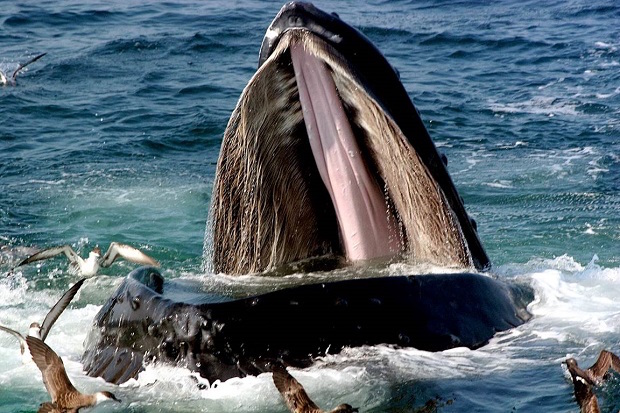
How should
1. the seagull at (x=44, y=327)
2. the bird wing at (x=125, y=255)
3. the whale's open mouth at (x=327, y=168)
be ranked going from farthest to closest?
the bird wing at (x=125, y=255) < the seagull at (x=44, y=327) < the whale's open mouth at (x=327, y=168)

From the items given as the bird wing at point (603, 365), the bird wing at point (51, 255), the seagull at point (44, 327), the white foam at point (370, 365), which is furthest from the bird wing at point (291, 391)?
the bird wing at point (51, 255)

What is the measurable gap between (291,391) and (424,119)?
40.4 feet

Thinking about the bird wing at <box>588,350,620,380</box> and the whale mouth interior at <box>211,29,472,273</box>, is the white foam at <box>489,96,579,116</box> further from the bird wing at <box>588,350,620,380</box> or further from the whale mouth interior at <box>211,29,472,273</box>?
the bird wing at <box>588,350,620,380</box>

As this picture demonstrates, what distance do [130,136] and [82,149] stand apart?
Result: 3.20ft

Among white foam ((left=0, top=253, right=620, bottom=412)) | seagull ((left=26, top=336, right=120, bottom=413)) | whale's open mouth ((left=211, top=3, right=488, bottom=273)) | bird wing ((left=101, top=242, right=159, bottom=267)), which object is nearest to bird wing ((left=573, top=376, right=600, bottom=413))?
white foam ((left=0, top=253, right=620, bottom=412))

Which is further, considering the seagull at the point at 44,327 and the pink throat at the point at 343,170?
the seagull at the point at 44,327

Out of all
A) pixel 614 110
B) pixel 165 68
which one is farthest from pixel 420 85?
pixel 165 68

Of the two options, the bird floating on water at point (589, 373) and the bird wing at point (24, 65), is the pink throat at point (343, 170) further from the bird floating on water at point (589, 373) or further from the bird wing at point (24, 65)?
the bird wing at point (24, 65)

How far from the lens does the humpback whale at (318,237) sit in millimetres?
4852

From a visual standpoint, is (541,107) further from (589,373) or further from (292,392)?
(292,392)

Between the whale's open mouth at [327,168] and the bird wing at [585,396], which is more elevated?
A: the whale's open mouth at [327,168]

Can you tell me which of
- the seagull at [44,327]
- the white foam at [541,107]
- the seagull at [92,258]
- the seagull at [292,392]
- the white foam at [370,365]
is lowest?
the seagull at [92,258]

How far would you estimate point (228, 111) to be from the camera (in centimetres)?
1750

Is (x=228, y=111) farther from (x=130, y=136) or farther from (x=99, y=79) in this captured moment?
(x=99, y=79)
